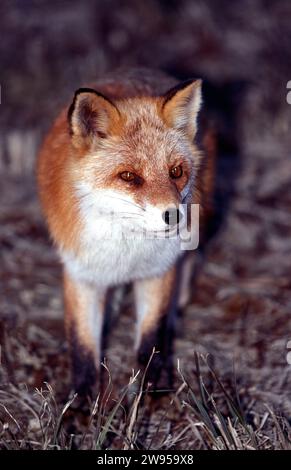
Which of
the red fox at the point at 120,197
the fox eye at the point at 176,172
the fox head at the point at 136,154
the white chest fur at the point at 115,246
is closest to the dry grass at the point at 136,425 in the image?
the red fox at the point at 120,197

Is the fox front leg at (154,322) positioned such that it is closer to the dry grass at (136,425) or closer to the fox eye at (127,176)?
the dry grass at (136,425)

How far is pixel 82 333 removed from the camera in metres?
4.66

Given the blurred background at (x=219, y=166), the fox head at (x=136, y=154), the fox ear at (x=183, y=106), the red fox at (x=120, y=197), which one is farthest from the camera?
the blurred background at (x=219, y=166)

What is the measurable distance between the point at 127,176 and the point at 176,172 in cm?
32

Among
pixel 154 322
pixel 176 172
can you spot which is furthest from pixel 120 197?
pixel 154 322

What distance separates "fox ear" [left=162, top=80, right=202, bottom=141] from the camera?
4.14 metres

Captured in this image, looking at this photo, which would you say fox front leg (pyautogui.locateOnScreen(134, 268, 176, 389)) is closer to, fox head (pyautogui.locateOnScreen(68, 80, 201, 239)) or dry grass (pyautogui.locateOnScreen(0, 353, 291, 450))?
dry grass (pyautogui.locateOnScreen(0, 353, 291, 450))

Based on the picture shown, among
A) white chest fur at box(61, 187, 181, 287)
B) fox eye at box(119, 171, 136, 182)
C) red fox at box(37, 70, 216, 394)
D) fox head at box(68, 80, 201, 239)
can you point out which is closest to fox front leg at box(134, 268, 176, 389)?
red fox at box(37, 70, 216, 394)

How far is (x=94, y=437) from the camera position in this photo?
3746 mm

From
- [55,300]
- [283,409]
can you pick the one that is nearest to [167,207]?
[283,409]

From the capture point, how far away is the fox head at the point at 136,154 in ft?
12.4

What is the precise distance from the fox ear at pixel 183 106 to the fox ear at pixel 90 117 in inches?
12.9
